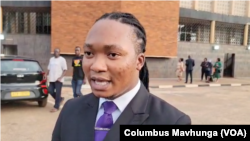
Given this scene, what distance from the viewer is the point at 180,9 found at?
15.6 meters

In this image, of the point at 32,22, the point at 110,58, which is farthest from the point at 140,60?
the point at 32,22

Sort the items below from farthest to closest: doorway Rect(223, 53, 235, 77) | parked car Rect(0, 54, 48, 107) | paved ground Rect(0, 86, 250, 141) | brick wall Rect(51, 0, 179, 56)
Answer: doorway Rect(223, 53, 235, 77) < brick wall Rect(51, 0, 179, 56) < parked car Rect(0, 54, 48, 107) < paved ground Rect(0, 86, 250, 141)

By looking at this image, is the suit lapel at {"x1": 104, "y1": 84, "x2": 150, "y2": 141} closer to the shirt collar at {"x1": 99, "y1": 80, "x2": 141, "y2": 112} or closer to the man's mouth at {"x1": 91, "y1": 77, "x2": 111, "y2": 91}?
the shirt collar at {"x1": 99, "y1": 80, "x2": 141, "y2": 112}

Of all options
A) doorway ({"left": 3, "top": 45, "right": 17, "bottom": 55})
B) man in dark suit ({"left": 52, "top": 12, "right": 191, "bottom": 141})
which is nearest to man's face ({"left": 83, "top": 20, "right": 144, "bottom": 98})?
man in dark suit ({"left": 52, "top": 12, "right": 191, "bottom": 141})

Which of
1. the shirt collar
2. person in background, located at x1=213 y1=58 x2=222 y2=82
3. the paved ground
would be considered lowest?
the paved ground

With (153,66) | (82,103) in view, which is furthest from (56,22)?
(82,103)

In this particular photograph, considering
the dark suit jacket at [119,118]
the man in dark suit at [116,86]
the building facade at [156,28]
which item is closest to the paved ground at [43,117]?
the dark suit jacket at [119,118]

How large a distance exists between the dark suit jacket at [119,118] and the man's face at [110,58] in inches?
4.5

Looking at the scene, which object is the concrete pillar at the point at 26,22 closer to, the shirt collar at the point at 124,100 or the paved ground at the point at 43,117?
the paved ground at the point at 43,117

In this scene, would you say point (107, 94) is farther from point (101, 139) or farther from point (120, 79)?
point (101, 139)

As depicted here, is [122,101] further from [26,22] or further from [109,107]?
[26,22]

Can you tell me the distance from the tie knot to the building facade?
12202mm

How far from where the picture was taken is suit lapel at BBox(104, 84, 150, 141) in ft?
3.38

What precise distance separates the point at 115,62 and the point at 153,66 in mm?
13786
